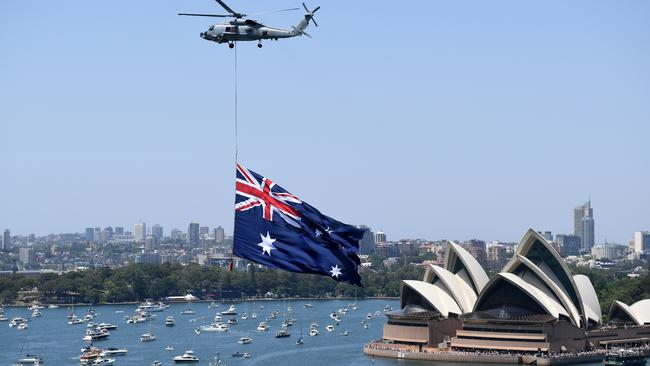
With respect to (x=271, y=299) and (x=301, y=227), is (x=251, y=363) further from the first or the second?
(x=271, y=299)

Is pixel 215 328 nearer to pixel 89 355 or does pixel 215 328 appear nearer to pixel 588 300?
pixel 89 355

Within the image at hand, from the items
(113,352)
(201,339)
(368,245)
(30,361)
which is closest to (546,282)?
(113,352)

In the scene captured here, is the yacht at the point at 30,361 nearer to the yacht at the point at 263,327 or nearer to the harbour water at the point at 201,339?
the harbour water at the point at 201,339

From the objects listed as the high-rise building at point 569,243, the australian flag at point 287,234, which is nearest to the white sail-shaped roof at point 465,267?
the australian flag at point 287,234

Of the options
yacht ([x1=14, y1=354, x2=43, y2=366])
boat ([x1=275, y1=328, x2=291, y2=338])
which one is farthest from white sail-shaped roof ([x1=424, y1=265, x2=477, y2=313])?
yacht ([x1=14, y1=354, x2=43, y2=366])

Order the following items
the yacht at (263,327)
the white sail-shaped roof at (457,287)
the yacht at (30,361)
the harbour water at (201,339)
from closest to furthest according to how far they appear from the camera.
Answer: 1. the yacht at (30,361)
2. the white sail-shaped roof at (457,287)
3. the harbour water at (201,339)
4. the yacht at (263,327)

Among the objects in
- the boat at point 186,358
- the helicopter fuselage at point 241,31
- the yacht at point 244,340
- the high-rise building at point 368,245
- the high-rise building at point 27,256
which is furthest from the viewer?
the high-rise building at point 27,256
